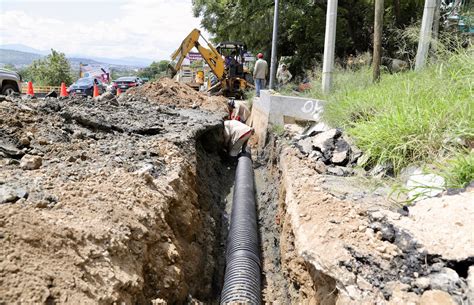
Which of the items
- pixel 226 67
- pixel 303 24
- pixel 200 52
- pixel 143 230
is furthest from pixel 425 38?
pixel 303 24

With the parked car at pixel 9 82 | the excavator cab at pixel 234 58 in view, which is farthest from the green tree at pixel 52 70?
the parked car at pixel 9 82

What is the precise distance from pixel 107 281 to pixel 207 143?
6.44 metres

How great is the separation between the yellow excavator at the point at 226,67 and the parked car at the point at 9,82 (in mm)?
6036

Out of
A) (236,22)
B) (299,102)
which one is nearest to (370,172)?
(299,102)

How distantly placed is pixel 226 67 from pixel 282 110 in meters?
7.97

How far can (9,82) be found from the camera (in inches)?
387

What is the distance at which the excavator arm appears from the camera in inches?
557

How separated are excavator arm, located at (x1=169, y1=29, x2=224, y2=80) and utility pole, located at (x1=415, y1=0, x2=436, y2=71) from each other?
914cm

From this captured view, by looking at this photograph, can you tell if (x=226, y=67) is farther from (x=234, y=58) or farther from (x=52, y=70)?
(x=52, y=70)

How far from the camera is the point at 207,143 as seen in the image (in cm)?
877

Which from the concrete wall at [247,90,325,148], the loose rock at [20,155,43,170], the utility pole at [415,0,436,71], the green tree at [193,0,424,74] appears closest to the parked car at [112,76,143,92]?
the green tree at [193,0,424,74]

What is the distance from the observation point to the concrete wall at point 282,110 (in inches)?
294

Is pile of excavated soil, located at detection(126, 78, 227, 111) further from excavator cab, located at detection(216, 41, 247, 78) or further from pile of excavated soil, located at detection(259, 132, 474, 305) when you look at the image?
pile of excavated soil, located at detection(259, 132, 474, 305)

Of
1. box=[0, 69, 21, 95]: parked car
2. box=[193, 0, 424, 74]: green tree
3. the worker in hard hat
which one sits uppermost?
box=[193, 0, 424, 74]: green tree
